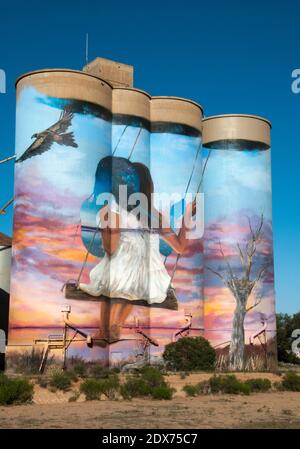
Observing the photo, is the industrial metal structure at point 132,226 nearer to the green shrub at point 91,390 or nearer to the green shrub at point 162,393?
the green shrub at point 91,390

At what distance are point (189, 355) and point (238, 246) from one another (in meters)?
12.1

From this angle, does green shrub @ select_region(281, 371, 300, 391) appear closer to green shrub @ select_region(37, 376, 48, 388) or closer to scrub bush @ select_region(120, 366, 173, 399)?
scrub bush @ select_region(120, 366, 173, 399)

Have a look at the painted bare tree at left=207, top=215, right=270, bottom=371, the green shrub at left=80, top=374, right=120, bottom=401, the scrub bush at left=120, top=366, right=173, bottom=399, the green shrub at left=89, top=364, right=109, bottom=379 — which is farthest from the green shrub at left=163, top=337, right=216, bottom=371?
the green shrub at left=80, top=374, right=120, bottom=401

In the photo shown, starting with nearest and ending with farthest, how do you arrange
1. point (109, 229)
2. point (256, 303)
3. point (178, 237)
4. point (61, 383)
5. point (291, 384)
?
point (61, 383)
point (291, 384)
point (109, 229)
point (178, 237)
point (256, 303)

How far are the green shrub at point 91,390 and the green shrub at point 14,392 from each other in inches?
117

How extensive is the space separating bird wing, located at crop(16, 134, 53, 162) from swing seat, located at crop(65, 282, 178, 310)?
9839mm

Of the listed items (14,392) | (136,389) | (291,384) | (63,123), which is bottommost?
(291,384)

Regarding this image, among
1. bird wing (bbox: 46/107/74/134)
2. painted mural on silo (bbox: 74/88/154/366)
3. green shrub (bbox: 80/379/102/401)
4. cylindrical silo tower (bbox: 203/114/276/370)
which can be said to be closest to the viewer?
green shrub (bbox: 80/379/102/401)

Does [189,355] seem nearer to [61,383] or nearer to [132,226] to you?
[132,226]

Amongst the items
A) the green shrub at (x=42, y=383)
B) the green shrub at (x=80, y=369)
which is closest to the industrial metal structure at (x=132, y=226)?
the green shrub at (x=80, y=369)

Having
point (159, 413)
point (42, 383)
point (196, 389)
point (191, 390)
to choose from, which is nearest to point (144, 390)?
point (191, 390)

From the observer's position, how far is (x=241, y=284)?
5703 centimetres

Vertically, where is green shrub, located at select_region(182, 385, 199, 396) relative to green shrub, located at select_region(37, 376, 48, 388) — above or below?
below

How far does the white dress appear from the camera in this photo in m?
49.6
